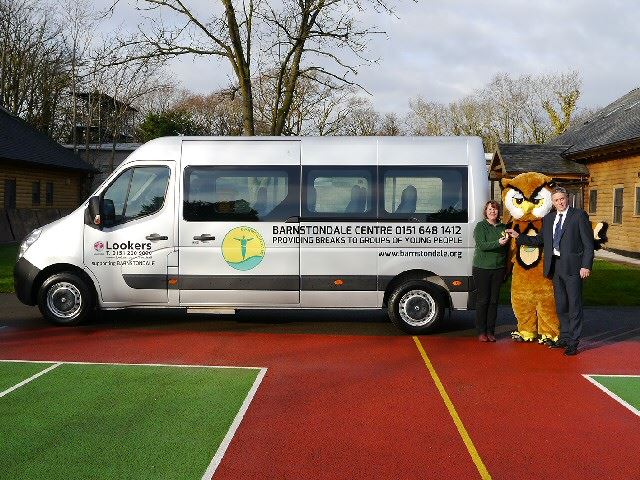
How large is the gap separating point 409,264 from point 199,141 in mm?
3487

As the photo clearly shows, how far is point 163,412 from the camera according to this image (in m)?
6.20

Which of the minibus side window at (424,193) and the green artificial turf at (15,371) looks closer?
the green artificial turf at (15,371)

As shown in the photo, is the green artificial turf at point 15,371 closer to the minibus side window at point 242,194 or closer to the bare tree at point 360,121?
the minibus side window at point 242,194

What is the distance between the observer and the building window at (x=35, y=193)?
33.3 metres

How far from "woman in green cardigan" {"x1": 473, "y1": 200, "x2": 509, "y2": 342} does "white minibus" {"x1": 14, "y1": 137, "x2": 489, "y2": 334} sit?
37 centimetres

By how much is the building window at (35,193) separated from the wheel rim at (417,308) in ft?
90.9

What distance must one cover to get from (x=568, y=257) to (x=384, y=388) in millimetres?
3158

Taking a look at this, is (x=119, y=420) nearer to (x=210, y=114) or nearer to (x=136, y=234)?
(x=136, y=234)

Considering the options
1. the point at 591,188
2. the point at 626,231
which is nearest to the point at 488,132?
the point at 591,188

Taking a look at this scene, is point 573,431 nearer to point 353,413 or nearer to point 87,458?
point 353,413

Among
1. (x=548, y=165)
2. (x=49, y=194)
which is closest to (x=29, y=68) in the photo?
(x=49, y=194)

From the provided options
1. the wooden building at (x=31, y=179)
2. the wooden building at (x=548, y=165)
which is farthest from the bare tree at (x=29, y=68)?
the wooden building at (x=548, y=165)

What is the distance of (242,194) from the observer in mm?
10016

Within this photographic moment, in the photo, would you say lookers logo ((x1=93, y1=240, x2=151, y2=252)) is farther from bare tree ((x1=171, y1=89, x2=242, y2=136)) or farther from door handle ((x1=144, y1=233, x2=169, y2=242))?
bare tree ((x1=171, y1=89, x2=242, y2=136))
